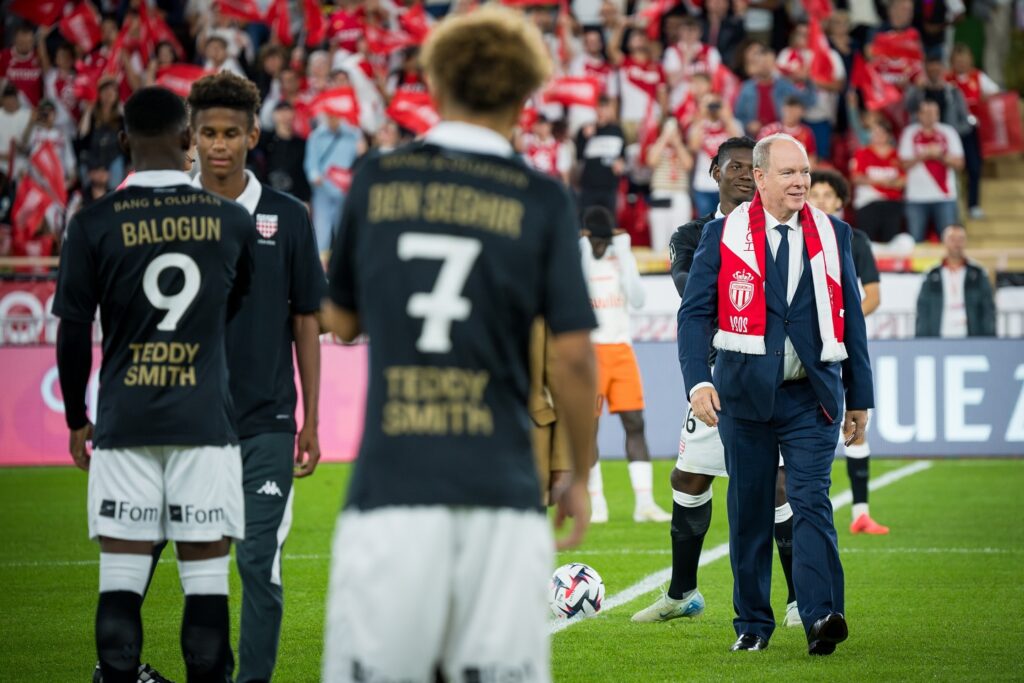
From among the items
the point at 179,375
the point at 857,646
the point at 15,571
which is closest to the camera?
the point at 179,375

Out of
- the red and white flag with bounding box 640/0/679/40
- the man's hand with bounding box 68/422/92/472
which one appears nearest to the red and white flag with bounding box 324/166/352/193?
the red and white flag with bounding box 640/0/679/40

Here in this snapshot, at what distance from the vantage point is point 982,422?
17328mm

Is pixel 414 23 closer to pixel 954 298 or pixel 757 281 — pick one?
pixel 954 298

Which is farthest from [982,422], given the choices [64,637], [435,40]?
[435,40]

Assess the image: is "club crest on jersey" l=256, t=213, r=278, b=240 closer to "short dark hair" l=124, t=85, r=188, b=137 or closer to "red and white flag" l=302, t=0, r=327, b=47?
"short dark hair" l=124, t=85, r=188, b=137

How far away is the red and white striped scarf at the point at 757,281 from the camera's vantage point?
7.48 m

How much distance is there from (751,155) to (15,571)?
5.83m

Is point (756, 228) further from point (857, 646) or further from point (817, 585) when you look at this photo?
point (857, 646)

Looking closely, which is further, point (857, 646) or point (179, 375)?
point (857, 646)

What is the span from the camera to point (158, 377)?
532 cm

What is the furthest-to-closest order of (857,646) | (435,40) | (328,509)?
1. (328,509)
2. (857,646)
3. (435,40)

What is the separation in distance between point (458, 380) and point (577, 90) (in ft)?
61.3

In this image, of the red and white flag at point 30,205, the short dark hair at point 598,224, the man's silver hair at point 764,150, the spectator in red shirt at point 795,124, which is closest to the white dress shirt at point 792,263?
the man's silver hair at point 764,150

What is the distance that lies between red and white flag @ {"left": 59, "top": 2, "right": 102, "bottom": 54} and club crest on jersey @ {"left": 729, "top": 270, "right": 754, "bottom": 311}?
1911cm
